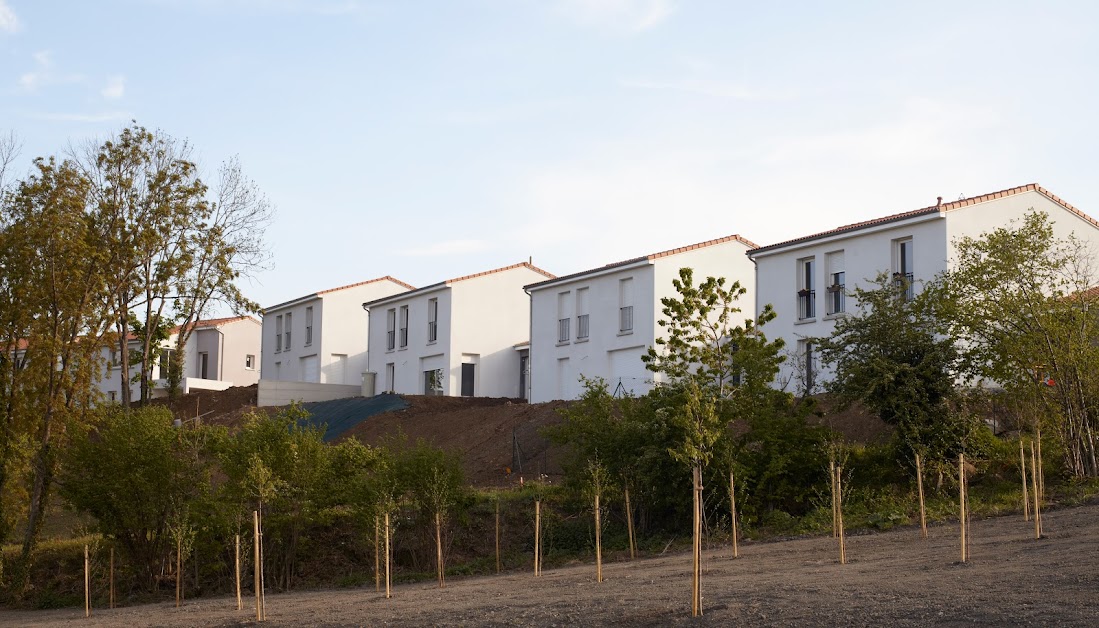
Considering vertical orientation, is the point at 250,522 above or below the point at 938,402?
below

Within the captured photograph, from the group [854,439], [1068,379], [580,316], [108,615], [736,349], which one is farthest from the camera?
[580,316]

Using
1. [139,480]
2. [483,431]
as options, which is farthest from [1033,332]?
[483,431]

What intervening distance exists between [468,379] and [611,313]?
32.0ft

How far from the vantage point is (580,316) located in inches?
1761

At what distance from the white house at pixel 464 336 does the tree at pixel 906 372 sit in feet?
88.8

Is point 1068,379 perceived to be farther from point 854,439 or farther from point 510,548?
point 510,548

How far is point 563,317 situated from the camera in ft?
150

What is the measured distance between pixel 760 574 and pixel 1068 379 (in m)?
9.59

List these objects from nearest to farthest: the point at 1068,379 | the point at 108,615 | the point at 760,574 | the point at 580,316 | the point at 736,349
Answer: the point at 760,574 → the point at 108,615 → the point at 1068,379 → the point at 736,349 → the point at 580,316

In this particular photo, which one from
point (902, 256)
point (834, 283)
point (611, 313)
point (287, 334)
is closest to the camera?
point (902, 256)

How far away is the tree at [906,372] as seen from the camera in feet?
76.5

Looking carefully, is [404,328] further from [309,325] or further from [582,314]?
[582,314]

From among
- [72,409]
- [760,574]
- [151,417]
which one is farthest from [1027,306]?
[72,409]

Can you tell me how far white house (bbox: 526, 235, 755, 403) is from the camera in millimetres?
41750
